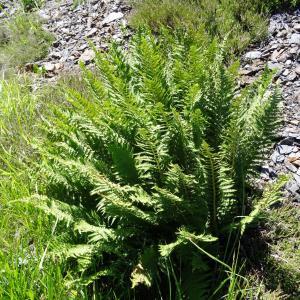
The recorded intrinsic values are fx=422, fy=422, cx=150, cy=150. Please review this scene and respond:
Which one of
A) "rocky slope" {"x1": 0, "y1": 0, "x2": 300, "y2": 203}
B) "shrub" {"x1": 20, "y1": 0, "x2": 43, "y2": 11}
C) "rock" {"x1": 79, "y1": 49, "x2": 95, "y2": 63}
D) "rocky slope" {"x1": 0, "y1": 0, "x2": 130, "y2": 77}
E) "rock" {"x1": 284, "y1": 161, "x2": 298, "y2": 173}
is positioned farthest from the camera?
"shrub" {"x1": 20, "y1": 0, "x2": 43, "y2": 11}

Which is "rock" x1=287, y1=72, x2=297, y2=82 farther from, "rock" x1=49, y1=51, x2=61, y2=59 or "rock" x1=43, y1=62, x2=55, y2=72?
"rock" x1=49, y1=51, x2=61, y2=59

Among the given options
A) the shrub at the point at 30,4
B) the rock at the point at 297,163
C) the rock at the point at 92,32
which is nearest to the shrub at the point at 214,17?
the rock at the point at 92,32

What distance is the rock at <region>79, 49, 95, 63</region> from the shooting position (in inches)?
192

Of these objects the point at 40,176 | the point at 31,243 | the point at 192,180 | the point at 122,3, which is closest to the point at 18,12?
the point at 122,3

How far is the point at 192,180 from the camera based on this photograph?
2.39 m

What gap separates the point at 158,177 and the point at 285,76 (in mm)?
1864

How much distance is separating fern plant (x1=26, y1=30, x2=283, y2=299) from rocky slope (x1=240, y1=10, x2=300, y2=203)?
428 mm

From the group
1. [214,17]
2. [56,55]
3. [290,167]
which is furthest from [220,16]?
[290,167]

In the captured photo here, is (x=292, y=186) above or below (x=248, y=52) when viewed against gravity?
below

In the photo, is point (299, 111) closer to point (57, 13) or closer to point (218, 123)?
point (218, 123)

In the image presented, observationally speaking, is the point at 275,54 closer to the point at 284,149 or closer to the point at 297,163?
the point at 284,149

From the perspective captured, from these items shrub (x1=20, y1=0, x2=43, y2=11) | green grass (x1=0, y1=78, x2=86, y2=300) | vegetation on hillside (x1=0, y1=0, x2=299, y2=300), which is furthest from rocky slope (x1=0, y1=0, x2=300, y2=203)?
green grass (x1=0, y1=78, x2=86, y2=300)

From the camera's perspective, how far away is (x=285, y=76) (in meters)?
3.85

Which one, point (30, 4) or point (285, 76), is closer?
point (285, 76)
